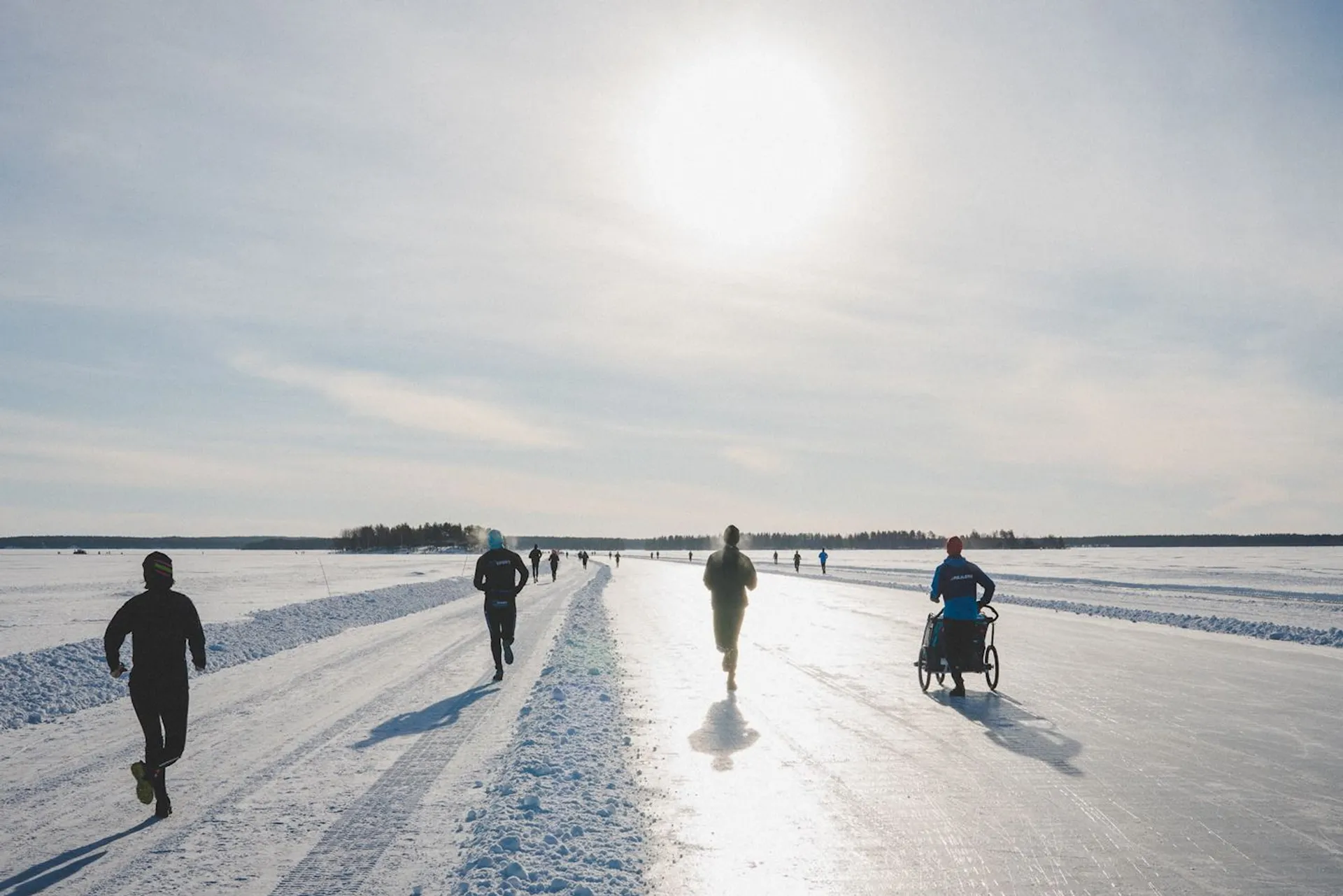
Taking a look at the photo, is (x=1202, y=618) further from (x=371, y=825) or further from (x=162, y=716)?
(x=162, y=716)

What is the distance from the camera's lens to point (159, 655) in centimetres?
650

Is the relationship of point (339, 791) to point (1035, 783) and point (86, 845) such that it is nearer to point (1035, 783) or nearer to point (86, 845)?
point (86, 845)

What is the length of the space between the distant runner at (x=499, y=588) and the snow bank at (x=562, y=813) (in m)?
2.37

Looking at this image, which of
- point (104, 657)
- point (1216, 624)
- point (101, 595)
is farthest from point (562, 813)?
point (101, 595)

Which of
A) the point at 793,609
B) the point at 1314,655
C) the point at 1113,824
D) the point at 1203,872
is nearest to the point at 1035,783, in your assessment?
the point at 1113,824

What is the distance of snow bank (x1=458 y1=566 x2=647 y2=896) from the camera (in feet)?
15.3

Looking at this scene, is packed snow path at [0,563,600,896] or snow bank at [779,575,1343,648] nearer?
packed snow path at [0,563,600,896]

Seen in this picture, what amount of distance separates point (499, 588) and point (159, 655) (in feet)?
20.5

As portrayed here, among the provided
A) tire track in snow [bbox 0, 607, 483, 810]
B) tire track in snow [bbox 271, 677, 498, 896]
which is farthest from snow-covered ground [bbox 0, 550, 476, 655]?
tire track in snow [bbox 271, 677, 498, 896]

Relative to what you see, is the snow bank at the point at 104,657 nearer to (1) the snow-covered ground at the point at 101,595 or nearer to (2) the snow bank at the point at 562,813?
(1) the snow-covered ground at the point at 101,595

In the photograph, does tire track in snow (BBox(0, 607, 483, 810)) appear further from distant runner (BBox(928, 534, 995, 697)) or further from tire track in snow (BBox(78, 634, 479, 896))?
distant runner (BBox(928, 534, 995, 697))

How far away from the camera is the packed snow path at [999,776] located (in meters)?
4.89

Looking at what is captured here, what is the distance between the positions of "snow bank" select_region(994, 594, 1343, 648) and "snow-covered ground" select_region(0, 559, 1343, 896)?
20.6ft

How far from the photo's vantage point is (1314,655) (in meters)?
15.5
